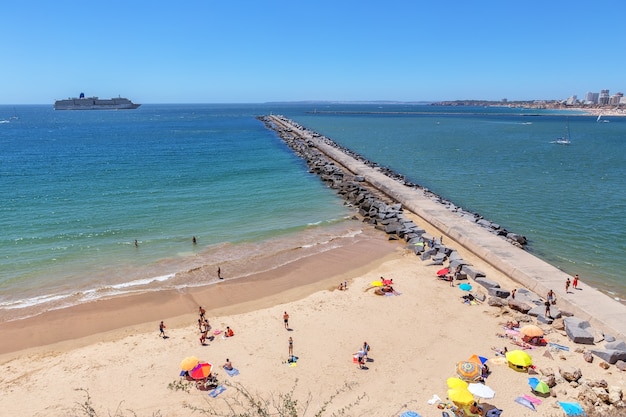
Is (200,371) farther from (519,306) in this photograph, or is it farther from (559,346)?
(519,306)

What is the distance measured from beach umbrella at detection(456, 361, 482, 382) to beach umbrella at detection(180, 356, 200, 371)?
8.49 meters

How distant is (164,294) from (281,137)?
65.7 m

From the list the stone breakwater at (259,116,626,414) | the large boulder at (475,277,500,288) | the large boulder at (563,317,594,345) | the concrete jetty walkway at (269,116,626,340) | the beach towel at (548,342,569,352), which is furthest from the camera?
the large boulder at (475,277,500,288)

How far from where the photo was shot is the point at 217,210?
32.8m

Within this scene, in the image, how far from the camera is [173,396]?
42.2ft

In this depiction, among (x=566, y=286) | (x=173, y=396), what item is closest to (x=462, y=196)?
(x=566, y=286)

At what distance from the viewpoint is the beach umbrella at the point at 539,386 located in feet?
40.6

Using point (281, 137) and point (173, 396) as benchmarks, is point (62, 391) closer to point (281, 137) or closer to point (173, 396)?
point (173, 396)

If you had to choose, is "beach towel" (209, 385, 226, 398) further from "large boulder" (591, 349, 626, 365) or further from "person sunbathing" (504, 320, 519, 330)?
"large boulder" (591, 349, 626, 365)

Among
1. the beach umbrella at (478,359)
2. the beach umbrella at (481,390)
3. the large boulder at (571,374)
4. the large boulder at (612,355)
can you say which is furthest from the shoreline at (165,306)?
the large boulder at (612,355)

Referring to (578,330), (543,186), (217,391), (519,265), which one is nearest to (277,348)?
(217,391)

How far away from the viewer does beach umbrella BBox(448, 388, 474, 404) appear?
11.6m

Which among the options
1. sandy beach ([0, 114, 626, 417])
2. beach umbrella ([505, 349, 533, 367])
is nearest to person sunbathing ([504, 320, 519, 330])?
sandy beach ([0, 114, 626, 417])

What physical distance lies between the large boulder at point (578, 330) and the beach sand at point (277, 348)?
352mm
